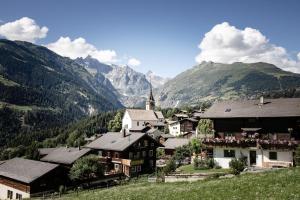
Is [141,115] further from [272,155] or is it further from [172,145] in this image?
[272,155]

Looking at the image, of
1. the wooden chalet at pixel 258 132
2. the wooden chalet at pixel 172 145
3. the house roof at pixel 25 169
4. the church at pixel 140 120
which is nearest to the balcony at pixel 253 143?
the wooden chalet at pixel 258 132

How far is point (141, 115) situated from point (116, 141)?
87.9m

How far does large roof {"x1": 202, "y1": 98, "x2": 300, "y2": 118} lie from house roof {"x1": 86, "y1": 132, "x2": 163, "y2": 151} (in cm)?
2415

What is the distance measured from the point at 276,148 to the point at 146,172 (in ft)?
119

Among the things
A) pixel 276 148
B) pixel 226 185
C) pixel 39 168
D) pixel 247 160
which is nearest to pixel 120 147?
pixel 39 168

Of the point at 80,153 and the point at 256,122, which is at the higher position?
the point at 256,122

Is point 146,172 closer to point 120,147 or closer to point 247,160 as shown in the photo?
point 120,147

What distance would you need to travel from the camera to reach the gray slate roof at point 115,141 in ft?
243

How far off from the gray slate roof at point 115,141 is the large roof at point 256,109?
2424cm

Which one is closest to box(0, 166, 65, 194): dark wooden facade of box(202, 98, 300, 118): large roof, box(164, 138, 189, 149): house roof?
box(202, 98, 300, 118): large roof

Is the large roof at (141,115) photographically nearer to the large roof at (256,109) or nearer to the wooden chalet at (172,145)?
the wooden chalet at (172,145)

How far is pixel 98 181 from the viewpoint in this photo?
6269 centimetres

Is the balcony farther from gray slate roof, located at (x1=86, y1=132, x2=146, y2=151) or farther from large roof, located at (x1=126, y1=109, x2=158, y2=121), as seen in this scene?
large roof, located at (x1=126, y1=109, x2=158, y2=121)

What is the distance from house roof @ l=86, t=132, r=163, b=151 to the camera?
74.0 m
